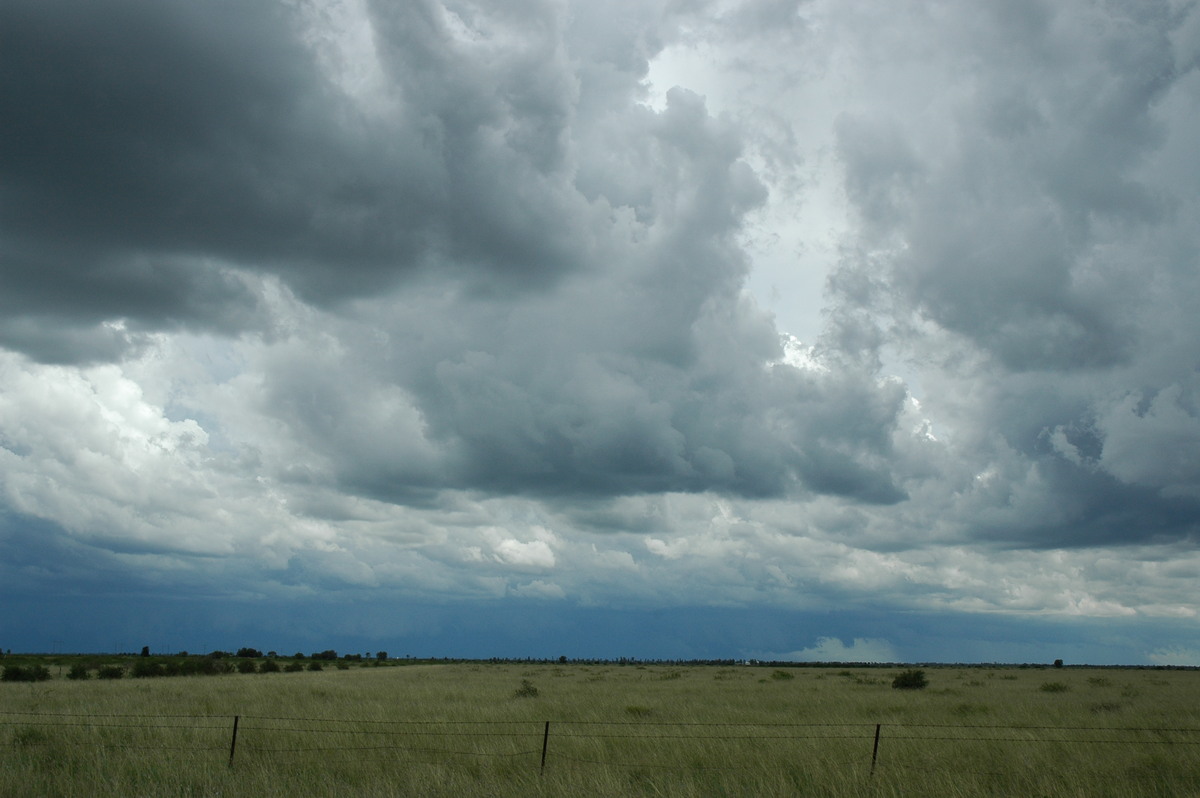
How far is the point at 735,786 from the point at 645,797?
2.39 metres

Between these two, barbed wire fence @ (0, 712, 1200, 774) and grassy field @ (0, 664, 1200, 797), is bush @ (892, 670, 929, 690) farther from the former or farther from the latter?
barbed wire fence @ (0, 712, 1200, 774)

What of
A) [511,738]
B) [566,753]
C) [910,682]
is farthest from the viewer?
[910,682]

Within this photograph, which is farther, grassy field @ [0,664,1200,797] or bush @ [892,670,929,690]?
bush @ [892,670,929,690]

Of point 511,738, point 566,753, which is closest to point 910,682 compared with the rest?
point 511,738

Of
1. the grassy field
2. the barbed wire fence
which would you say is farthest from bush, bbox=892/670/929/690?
the barbed wire fence

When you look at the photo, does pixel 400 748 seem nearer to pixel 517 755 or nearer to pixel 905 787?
pixel 517 755

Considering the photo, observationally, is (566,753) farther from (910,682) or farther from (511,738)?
(910,682)

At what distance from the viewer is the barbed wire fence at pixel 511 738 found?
57.4ft

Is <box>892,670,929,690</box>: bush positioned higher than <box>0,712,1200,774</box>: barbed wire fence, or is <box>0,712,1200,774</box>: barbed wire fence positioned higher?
<box>0,712,1200,774</box>: barbed wire fence

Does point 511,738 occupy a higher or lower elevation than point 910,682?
higher

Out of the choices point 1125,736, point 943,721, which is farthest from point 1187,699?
point 1125,736

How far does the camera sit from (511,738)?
66.2ft

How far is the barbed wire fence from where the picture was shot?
1748 cm

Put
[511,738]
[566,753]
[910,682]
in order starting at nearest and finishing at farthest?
[566,753]
[511,738]
[910,682]
